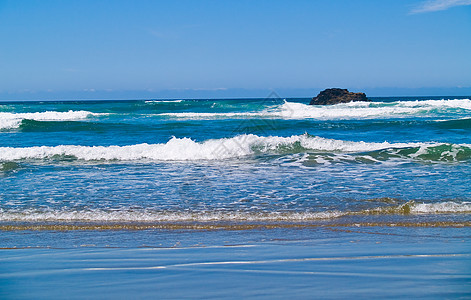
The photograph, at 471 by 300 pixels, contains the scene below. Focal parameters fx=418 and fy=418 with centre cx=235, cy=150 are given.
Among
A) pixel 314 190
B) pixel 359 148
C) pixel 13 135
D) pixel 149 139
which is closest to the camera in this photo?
pixel 314 190

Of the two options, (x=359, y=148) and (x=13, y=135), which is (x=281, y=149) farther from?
(x=13, y=135)

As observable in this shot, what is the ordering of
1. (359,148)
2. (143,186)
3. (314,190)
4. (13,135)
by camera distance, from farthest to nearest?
(13,135) → (359,148) → (143,186) → (314,190)

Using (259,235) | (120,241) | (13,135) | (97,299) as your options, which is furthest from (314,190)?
(13,135)

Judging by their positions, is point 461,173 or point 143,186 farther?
point 461,173

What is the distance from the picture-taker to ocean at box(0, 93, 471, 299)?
3.42 meters

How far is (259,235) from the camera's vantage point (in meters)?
5.21

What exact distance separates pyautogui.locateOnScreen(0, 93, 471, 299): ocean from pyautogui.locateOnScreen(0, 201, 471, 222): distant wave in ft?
0.09

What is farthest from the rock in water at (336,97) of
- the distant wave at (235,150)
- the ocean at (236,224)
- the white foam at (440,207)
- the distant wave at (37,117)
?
the white foam at (440,207)

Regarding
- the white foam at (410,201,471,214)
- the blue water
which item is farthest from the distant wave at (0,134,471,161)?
the white foam at (410,201,471,214)

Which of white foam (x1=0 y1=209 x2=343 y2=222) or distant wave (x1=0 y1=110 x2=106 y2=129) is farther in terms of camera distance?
distant wave (x1=0 y1=110 x2=106 y2=129)

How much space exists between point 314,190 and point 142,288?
490 cm

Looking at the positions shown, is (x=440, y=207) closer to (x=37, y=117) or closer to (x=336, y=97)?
(x=37, y=117)

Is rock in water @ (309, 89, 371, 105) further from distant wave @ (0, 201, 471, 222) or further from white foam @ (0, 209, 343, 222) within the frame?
white foam @ (0, 209, 343, 222)

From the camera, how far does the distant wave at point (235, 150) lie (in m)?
12.1
